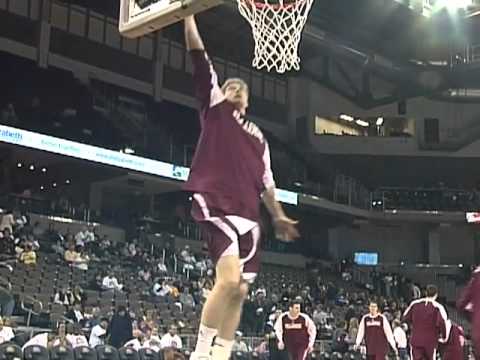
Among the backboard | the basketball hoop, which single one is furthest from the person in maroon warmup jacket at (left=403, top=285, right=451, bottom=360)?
the backboard

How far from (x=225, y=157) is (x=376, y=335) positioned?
1125cm

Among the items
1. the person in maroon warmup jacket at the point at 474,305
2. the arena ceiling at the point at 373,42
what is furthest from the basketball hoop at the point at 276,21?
the arena ceiling at the point at 373,42

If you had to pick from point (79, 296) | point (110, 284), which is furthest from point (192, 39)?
point (110, 284)

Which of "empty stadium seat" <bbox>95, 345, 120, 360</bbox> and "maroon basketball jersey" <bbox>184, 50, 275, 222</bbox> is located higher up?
"maroon basketball jersey" <bbox>184, 50, 275, 222</bbox>

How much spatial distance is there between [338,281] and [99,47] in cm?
1382

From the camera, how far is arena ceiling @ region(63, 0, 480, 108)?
29.8 m

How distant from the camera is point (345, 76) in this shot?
40.0 metres

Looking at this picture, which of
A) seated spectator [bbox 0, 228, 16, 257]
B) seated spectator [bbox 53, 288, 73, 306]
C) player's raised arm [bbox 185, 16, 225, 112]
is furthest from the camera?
seated spectator [bbox 0, 228, 16, 257]

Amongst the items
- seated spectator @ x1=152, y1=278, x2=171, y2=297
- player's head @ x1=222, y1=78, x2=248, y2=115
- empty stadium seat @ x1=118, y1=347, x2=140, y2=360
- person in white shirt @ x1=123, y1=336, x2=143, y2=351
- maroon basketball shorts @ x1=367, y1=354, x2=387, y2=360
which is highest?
player's head @ x1=222, y1=78, x2=248, y2=115

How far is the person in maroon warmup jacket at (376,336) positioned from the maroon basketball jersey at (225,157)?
10852mm

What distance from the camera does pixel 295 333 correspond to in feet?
50.6

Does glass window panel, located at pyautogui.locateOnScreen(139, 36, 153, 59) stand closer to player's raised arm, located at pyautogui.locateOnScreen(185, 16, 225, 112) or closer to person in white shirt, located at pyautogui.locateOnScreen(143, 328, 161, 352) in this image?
person in white shirt, located at pyautogui.locateOnScreen(143, 328, 161, 352)

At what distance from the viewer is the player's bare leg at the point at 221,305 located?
4.93 metres

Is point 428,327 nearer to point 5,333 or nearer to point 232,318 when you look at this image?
point 5,333
